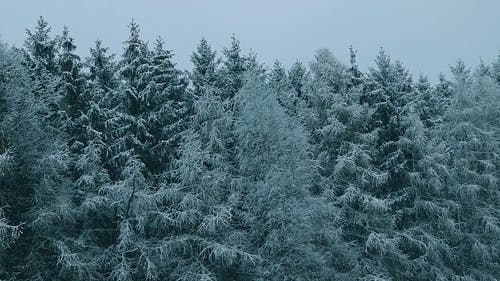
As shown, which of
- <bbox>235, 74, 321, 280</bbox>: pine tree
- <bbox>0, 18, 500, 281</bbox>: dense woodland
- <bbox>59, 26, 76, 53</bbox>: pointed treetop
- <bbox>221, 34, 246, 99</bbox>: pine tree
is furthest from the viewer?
<bbox>221, 34, 246, 99</bbox>: pine tree

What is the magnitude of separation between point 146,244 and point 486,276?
15.6m

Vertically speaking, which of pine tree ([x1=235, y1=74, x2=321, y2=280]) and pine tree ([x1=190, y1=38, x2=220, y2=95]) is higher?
pine tree ([x1=190, y1=38, x2=220, y2=95])

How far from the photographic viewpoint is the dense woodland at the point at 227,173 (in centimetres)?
1711

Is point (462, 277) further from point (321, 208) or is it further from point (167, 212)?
point (167, 212)

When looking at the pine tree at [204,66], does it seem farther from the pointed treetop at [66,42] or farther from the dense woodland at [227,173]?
the pointed treetop at [66,42]

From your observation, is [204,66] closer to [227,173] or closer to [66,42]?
[66,42]

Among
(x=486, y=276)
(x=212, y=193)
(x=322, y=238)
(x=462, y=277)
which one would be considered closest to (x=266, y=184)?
(x=212, y=193)

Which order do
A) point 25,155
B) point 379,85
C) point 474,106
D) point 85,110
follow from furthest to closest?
point 474,106
point 379,85
point 85,110
point 25,155

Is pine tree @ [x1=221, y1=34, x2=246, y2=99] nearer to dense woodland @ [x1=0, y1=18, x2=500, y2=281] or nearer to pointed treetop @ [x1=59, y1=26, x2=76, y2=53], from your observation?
dense woodland @ [x1=0, y1=18, x2=500, y2=281]

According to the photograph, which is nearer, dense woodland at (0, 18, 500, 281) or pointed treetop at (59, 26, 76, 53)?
dense woodland at (0, 18, 500, 281)

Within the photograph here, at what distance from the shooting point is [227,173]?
18.8 metres

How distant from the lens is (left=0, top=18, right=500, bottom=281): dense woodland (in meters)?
17.1

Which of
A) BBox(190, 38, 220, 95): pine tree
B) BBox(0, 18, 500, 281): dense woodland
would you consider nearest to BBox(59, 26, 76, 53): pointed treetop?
BBox(0, 18, 500, 281): dense woodland

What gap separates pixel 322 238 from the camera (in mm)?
19156
